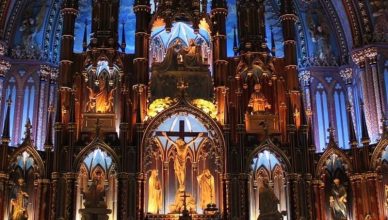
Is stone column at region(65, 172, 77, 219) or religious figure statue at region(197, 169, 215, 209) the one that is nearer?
stone column at region(65, 172, 77, 219)

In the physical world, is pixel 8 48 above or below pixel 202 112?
above

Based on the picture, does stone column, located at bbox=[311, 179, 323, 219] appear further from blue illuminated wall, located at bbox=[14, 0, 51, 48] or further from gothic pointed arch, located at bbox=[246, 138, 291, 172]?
blue illuminated wall, located at bbox=[14, 0, 51, 48]

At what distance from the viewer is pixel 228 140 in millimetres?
23375

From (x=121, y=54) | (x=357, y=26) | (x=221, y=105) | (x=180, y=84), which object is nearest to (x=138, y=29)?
(x=121, y=54)

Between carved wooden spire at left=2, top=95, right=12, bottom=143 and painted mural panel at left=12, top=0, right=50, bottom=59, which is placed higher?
painted mural panel at left=12, top=0, right=50, bottom=59

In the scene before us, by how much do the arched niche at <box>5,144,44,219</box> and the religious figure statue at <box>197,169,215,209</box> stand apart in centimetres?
576

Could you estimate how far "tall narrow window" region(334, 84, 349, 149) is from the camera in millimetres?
26500

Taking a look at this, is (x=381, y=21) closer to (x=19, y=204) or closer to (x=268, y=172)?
(x=268, y=172)

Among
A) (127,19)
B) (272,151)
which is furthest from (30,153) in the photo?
(272,151)

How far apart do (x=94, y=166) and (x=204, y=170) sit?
→ 13.4 feet

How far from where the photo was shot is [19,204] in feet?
73.1

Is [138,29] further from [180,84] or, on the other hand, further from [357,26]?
[357,26]

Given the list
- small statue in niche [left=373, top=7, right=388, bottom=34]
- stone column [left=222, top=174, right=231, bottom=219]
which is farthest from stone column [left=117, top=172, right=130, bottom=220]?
small statue in niche [left=373, top=7, right=388, bottom=34]

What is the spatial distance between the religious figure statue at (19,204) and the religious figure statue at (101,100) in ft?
12.5
